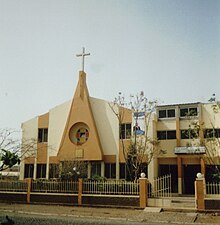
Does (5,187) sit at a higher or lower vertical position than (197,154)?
lower

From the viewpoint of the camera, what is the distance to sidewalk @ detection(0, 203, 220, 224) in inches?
523

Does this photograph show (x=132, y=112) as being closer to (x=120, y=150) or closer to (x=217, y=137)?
(x=120, y=150)

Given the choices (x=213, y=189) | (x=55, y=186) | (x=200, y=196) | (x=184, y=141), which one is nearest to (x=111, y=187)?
(x=55, y=186)

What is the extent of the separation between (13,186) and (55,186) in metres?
2.99

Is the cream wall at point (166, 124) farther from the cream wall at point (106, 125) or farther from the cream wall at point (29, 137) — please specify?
the cream wall at point (29, 137)

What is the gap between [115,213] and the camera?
14789 mm

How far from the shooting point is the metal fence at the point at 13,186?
18875 mm

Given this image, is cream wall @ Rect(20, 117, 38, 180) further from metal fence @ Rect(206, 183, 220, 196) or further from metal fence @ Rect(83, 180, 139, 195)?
metal fence @ Rect(206, 183, 220, 196)

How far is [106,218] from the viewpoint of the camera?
1375 centimetres

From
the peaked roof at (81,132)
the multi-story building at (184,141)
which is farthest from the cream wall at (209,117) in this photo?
the peaked roof at (81,132)

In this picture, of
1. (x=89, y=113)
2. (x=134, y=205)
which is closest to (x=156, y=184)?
(x=134, y=205)

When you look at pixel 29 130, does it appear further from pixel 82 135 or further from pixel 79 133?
pixel 82 135

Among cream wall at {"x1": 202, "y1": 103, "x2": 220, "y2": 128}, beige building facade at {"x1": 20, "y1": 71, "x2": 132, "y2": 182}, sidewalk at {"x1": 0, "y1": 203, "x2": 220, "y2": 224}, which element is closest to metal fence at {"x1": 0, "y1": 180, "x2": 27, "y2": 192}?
sidewalk at {"x1": 0, "y1": 203, "x2": 220, "y2": 224}

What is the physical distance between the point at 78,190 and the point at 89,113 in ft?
31.0
